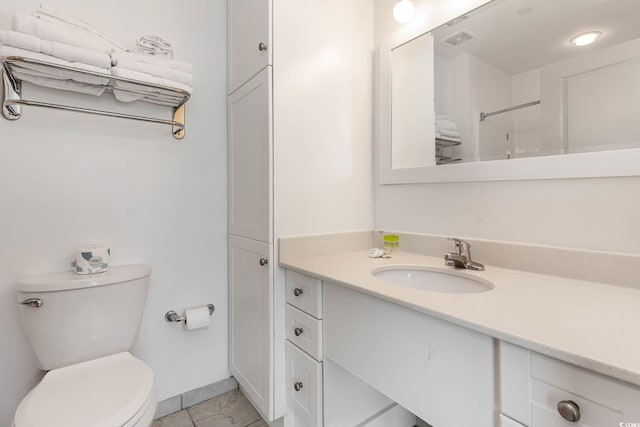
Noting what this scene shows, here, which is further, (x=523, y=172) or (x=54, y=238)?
(x=54, y=238)

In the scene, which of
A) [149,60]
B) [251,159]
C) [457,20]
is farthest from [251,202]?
[457,20]

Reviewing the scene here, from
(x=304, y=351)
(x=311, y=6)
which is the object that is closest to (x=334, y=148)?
(x=311, y=6)

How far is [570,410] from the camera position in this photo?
1.57 ft

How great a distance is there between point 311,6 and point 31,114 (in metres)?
1.22

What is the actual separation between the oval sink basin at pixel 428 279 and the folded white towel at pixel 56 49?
4.25 feet

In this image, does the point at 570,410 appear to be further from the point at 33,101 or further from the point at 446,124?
the point at 33,101

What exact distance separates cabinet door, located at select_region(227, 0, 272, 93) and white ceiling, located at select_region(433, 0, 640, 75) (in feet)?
2.47

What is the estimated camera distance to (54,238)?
1.18 meters

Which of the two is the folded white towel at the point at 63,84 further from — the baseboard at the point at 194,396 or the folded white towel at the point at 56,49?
the baseboard at the point at 194,396

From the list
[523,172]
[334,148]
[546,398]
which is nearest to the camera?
[546,398]

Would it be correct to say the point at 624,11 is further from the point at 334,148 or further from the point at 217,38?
the point at 217,38

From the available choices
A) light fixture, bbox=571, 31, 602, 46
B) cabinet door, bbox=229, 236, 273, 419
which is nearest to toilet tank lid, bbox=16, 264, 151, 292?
cabinet door, bbox=229, 236, 273, 419

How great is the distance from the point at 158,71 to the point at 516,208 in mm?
1493

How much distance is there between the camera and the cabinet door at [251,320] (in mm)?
1208
